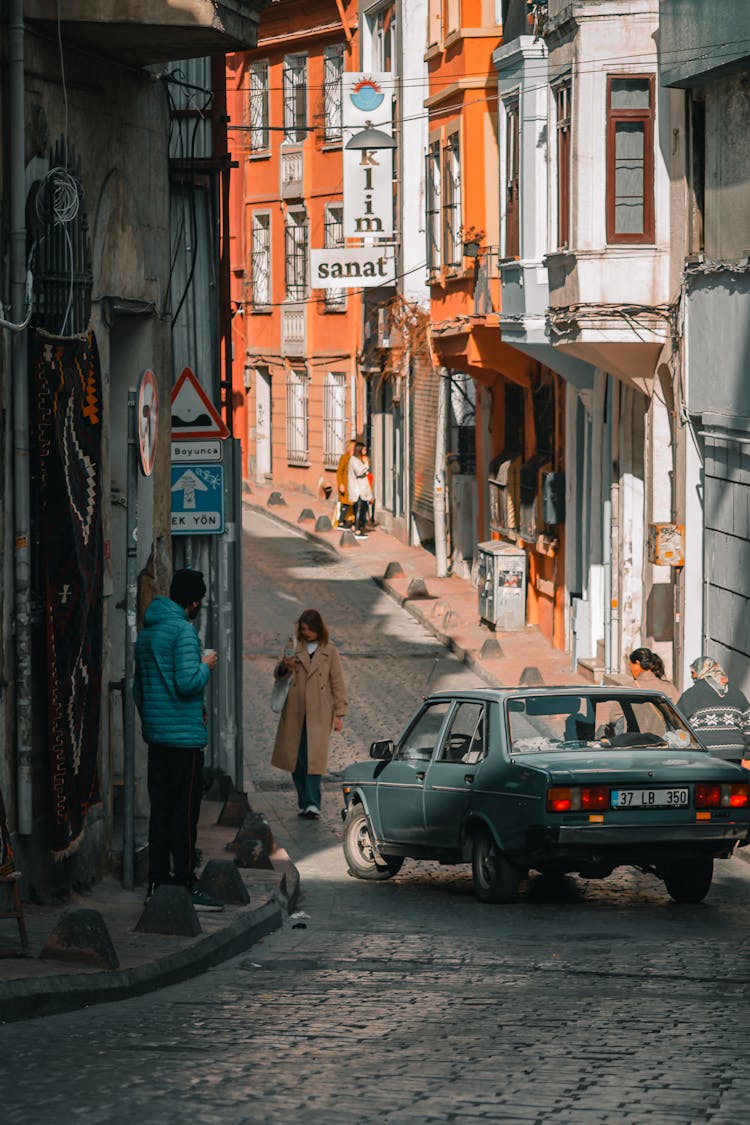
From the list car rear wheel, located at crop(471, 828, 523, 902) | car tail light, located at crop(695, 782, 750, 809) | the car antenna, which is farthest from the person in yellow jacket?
car tail light, located at crop(695, 782, 750, 809)

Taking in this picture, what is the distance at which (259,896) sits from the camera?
1259 centimetres

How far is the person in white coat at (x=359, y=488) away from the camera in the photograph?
43.3 m

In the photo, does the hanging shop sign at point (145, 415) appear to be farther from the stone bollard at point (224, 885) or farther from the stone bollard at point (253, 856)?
the stone bollard at point (253, 856)

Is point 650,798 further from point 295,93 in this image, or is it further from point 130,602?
point 295,93

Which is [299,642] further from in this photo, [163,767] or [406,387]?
[406,387]

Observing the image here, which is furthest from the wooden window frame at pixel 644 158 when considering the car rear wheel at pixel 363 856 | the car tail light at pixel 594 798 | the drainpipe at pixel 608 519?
the car tail light at pixel 594 798

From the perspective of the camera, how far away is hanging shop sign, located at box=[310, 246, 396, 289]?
37.2m

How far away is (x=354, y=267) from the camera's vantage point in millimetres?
37469

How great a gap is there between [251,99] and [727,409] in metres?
34.3

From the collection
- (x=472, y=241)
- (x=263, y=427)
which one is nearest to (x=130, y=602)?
(x=472, y=241)

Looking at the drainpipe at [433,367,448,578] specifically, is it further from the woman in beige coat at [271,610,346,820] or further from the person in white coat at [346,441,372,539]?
the woman in beige coat at [271,610,346,820]

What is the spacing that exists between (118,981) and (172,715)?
2484 mm

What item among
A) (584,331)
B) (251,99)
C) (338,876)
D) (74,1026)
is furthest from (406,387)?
(74,1026)

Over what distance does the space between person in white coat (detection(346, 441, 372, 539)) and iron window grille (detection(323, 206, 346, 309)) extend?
6899 millimetres
